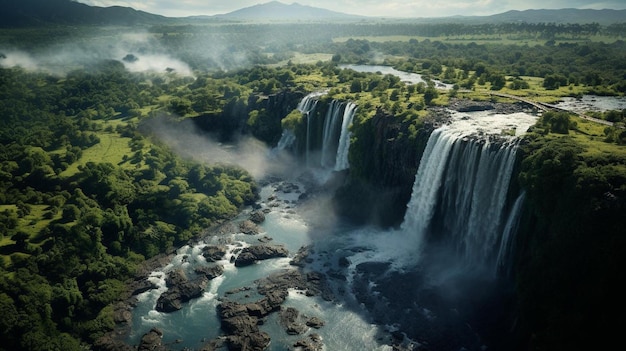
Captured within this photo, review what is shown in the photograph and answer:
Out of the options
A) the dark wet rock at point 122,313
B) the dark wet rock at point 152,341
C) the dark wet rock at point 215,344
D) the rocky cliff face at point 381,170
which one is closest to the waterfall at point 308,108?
the rocky cliff face at point 381,170

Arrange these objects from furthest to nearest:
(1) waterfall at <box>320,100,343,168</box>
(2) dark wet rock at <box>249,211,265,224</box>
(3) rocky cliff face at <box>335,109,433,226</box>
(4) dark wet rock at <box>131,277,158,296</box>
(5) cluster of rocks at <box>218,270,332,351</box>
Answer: (1) waterfall at <box>320,100,343,168</box>, (2) dark wet rock at <box>249,211,265,224</box>, (3) rocky cliff face at <box>335,109,433,226</box>, (4) dark wet rock at <box>131,277,158,296</box>, (5) cluster of rocks at <box>218,270,332,351</box>

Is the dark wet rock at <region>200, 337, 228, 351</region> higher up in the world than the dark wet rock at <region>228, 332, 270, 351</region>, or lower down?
lower down

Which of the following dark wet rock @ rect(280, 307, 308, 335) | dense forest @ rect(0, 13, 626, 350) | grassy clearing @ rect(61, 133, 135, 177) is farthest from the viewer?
grassy clearing @ rect(61, 133, 135, 177)

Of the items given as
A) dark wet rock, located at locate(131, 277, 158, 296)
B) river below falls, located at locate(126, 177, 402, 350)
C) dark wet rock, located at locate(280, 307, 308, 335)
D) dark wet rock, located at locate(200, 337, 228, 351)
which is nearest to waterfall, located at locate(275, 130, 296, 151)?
river below falls, located at locate(126, 177, 402, 350)

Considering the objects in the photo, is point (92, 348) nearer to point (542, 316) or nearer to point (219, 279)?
point (219, 279)

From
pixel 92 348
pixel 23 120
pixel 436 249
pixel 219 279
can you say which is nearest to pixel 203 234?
pixel 219 279

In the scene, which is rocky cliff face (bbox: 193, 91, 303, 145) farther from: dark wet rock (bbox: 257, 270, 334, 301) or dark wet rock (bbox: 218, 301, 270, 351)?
dark wet rock (bbox: 218, 301, 270, 351)

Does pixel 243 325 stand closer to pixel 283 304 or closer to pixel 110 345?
pixel 283 304
